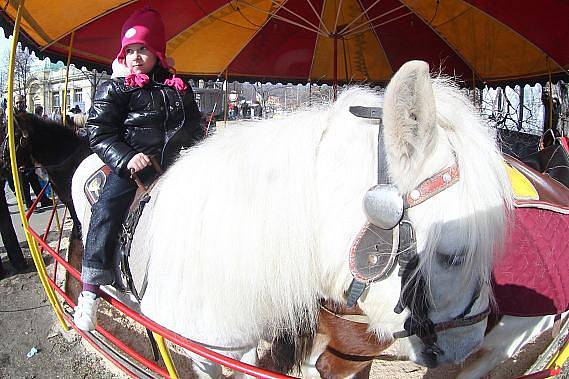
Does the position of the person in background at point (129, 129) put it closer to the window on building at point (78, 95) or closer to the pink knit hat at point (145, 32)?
the pink knit hat at point (145, 32)

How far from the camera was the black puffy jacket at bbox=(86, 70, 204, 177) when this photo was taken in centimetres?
201

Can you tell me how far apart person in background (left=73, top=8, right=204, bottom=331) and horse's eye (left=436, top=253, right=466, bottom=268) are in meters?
1.40

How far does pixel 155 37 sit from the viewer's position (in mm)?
2254

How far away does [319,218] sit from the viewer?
51.8 inches

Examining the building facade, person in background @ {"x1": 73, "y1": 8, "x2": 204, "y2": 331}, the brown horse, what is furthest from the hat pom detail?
the building facade

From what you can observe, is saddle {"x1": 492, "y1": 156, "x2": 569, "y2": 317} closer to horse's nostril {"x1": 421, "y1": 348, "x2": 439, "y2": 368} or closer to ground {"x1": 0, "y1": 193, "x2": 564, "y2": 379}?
horse's nostril {"x1": 421, "y1": 348, "x2": 439, "y2": 368}

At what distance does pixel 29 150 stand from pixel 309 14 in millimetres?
4172

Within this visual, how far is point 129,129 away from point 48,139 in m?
3.35

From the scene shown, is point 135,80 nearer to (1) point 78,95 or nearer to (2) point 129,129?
(2) point 129,129

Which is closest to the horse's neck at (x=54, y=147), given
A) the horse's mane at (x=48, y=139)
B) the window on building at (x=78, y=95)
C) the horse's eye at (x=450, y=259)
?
the horse's mane at (x=48, y=139)

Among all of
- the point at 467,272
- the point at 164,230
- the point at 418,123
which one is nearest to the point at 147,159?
the point at 164,230

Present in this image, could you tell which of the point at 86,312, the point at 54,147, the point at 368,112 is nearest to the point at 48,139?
the point at 54,147

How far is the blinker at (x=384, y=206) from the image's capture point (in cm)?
118

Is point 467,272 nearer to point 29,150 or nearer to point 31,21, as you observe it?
point 31,21
